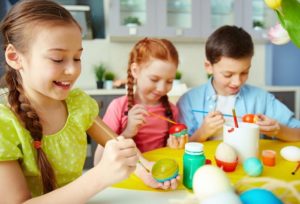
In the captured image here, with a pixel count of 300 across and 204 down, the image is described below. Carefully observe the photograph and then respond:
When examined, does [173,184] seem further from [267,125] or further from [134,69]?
[134,69]

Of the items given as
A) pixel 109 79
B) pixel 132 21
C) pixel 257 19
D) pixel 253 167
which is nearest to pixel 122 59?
pixel 109 79

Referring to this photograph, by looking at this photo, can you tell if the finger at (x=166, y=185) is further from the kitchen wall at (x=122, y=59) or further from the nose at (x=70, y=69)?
the kitchen wall at (x=122, y=59)

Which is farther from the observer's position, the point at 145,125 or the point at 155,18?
the point at 155,18

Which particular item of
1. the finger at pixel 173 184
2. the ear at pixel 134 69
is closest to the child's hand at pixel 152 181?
the finger at pixel 173 184

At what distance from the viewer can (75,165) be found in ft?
2.49

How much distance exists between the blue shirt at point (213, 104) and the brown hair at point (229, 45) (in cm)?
15

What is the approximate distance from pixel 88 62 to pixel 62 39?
2215 mm

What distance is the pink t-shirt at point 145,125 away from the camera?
1157mm

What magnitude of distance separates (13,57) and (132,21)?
202cm

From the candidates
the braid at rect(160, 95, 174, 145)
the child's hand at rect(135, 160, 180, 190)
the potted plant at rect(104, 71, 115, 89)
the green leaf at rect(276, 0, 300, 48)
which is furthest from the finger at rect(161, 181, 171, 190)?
the potted plant at rect(104, 71, 115, 89)

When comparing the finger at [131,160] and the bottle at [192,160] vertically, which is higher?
the finger at [131,160]

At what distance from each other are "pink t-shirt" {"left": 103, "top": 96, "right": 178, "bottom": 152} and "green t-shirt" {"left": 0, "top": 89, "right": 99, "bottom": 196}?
1.01ft

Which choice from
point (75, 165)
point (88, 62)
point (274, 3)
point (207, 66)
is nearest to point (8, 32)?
point (75, 165)

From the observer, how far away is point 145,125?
46.9 inches
